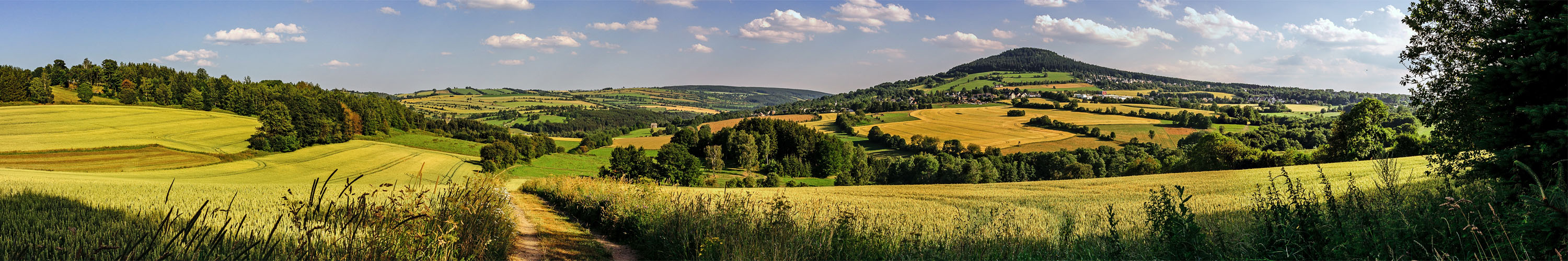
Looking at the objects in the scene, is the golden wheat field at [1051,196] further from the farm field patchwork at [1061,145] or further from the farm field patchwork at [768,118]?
the farm field patchwork at [768,118]

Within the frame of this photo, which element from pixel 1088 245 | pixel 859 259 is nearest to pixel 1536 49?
pixel 1088 245

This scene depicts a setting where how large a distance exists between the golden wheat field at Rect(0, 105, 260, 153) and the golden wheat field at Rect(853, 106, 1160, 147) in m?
70.3

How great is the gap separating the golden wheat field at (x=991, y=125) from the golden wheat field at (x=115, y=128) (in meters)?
70.3

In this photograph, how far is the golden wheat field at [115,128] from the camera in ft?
103

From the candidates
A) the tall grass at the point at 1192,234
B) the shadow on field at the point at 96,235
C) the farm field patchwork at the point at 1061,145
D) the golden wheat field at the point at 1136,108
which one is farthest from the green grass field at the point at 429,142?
the golden wheat field at the point at 1136,108

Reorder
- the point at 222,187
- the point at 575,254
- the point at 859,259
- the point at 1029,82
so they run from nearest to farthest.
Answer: the point at 859,259 → the point at 575,254 → the point at 222,187 → the point at 1029,82

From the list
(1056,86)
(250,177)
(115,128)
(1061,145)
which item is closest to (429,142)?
(115,128)

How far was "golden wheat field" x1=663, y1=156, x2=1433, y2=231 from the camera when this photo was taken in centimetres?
1066

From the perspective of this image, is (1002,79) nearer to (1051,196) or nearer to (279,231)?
(1051,196)

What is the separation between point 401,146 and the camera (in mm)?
54406

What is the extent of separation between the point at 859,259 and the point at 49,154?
42815mm

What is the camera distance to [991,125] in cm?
8506

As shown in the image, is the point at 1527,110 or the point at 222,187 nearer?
the point at 1527,110

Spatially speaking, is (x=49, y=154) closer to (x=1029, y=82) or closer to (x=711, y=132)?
(x=711, y=132)
